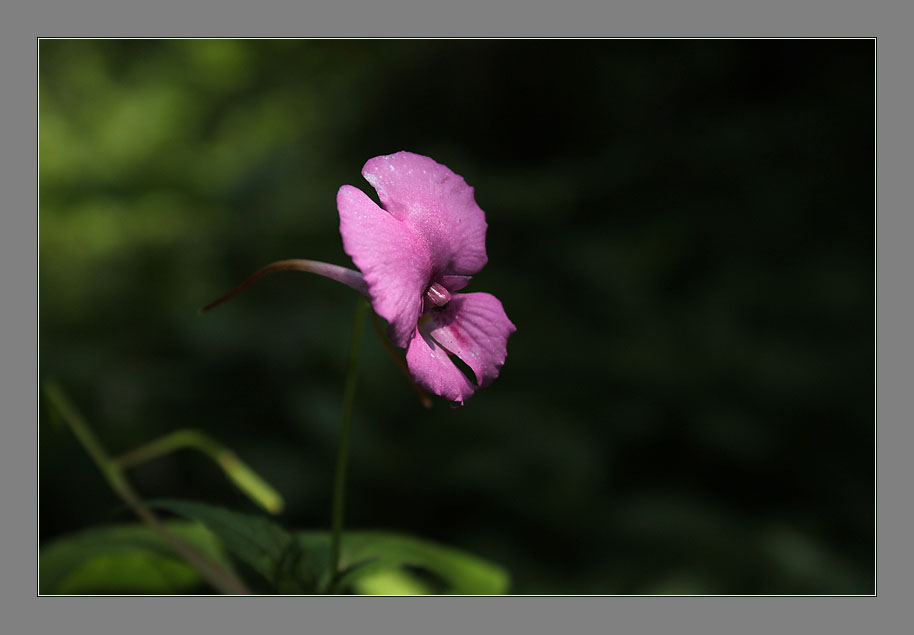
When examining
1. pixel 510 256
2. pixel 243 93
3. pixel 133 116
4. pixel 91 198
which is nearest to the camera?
pixel 91 198

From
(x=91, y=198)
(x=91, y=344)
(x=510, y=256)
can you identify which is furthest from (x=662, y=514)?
(x=91, y=198)

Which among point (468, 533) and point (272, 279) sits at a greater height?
point (272, 279)

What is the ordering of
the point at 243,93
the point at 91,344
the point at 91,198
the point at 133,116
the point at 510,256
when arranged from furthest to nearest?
the point at 243,93, the point at 510,256, the point at 133,116, the point at 91,198, the point at 91,344

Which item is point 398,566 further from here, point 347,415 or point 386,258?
point 386,258

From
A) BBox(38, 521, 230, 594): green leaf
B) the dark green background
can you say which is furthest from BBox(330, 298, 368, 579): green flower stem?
the dark green background

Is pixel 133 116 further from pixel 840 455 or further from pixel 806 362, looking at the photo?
pixel 840 455

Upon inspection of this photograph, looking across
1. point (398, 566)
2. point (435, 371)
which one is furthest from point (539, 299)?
point (435, 371)

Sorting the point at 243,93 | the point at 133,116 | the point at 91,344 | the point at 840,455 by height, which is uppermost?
the point at 243,93

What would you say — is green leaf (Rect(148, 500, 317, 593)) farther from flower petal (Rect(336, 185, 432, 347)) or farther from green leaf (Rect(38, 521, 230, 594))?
flower petal (Rect(336, 185, 432, 347))

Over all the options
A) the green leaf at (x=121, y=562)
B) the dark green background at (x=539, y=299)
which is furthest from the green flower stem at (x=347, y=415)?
the dark green background at (x=539, y=299)
